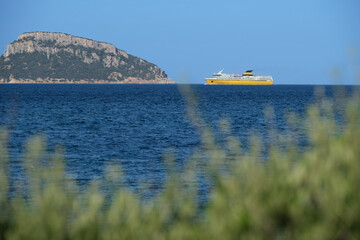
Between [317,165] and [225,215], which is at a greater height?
[317,165]

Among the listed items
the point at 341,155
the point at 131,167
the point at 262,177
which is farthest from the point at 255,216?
the point at 131,167

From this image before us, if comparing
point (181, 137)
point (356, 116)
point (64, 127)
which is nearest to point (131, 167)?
point (181, 137)

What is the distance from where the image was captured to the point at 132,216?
5656 mm

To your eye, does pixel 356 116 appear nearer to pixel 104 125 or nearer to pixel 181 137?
pixel 181 137

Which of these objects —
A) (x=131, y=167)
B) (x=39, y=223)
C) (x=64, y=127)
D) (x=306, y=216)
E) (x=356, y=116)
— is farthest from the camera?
(x=64, y=127)

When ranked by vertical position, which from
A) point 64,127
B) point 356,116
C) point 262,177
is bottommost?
point 64,127

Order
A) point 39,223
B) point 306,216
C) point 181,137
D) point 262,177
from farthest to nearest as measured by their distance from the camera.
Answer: point 181,137 < point 262,177 < point 39,223 < point 306,216

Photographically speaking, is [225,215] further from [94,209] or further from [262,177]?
[94,209]

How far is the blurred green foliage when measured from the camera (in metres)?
5.05

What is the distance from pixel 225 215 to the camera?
17.4ft

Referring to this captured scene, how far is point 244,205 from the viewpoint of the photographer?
5316 mm

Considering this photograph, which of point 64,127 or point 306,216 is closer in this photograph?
point 306,216

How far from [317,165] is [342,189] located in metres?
0.69

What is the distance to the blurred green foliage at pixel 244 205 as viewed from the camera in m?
5.05
